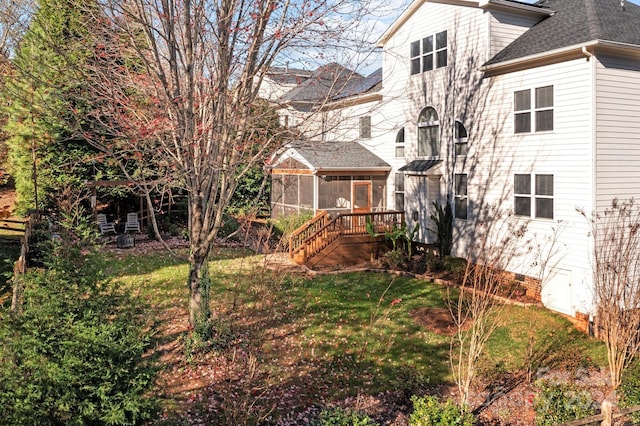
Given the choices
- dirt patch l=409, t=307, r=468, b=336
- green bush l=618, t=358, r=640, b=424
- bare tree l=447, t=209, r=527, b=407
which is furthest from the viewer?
dirt patch l=409, t=307, r=468, b=336

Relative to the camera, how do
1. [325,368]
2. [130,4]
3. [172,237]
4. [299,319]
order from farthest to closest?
[172,237] < [299,319] < [325,368] < [130,4]

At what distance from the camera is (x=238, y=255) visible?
18.3m

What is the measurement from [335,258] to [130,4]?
38.5ft

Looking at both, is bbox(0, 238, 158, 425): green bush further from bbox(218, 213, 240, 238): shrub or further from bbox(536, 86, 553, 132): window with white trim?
bbox(218, 213, 240, 238): shrub

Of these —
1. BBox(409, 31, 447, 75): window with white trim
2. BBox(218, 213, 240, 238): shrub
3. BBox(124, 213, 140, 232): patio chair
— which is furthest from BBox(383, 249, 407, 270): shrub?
BBox(124, 213, 140, 232): patio chair

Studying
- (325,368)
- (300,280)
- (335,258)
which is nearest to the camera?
(325,368)

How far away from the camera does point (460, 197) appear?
16.6 meters

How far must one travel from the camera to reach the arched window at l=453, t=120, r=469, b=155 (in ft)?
53.9

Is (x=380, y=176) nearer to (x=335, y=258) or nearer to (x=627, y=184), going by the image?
(x=335, y=258)

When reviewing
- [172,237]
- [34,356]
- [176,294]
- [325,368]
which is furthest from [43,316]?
[172,237]

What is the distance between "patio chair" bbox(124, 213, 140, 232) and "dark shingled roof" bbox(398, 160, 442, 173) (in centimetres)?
1137

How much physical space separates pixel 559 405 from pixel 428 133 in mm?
12581

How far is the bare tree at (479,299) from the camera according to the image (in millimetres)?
7434

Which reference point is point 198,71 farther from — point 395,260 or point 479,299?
point 395,260
